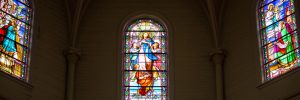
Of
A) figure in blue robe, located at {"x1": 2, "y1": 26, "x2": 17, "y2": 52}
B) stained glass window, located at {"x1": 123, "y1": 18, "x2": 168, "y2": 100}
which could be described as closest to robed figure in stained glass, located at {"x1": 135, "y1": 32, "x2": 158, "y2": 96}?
stained glass window, located at {"x1": 123, "y1": 18, "x2": 168, "y2": 100}

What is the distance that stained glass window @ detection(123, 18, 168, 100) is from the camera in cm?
1830

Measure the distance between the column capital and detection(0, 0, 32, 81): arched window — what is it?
5247 millimetres

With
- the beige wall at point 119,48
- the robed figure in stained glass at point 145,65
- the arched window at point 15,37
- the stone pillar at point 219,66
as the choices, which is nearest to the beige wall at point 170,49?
the beige wall at point 119,48

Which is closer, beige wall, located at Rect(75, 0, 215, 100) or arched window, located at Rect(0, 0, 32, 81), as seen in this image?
arched window, located at Rect(0, 0, 32, 81)

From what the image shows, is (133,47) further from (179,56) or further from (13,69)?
(13,69)

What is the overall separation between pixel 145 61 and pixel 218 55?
2.19 meters

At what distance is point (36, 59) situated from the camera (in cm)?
1717

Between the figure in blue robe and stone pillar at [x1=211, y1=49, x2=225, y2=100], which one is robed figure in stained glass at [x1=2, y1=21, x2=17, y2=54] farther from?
stone pillar at [x1=211, y1=49, x2=225, y2=100]

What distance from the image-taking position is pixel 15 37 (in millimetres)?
16891

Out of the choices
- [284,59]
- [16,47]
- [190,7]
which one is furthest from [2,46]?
[284,59]

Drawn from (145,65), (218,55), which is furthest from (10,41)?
(218,55)

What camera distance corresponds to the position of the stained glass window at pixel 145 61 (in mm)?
18297

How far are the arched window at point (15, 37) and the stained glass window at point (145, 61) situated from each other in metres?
3.05

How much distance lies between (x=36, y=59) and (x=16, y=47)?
2.22 feet
